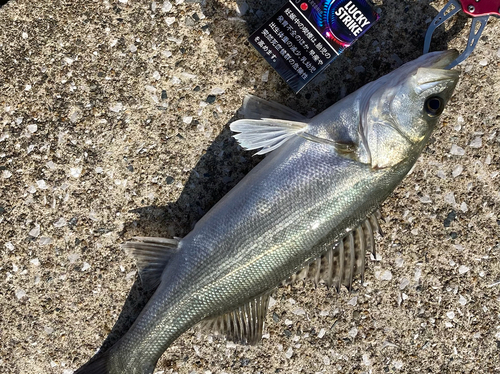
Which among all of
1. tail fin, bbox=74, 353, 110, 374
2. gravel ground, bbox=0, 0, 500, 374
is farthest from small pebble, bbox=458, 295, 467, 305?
tail fin, bbox=74, 353, 110, 374

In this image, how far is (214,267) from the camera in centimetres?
208

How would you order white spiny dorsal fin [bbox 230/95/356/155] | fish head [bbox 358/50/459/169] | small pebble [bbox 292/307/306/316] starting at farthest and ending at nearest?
small pebble [bbox 292/307/306/316]
white spiny dorsal fin [bbox 230/95/356/155]
fish head [bbox 358/50/459/169]

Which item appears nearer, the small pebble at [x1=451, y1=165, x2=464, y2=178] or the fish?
the fish

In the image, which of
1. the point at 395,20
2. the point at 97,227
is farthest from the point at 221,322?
the point at 395,20

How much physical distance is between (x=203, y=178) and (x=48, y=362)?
1.41 m

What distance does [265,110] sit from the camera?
2264 mm

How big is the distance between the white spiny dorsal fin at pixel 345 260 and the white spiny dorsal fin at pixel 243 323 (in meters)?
0.24

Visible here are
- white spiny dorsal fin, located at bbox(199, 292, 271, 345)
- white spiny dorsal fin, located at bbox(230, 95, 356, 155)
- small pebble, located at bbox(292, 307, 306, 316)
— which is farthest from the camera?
small pebble, located at bbox(292, 307, 306, 316)

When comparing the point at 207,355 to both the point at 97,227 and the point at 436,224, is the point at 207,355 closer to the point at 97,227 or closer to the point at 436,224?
the point at 97,227

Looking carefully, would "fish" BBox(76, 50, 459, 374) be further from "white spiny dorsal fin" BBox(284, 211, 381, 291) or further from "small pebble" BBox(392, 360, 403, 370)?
"small pebble" BBox(392, 360, 403, 370)

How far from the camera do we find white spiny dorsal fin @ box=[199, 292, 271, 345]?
2221mm

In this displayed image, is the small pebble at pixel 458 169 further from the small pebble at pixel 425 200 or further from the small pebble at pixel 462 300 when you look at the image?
the small pebble at pixel 462 300

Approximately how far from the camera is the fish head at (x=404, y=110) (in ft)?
6.58

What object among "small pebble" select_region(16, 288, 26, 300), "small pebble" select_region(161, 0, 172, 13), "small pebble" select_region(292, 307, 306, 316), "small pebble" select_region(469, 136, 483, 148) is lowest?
"small pebble" select_region(469, 136, 483, 148)
